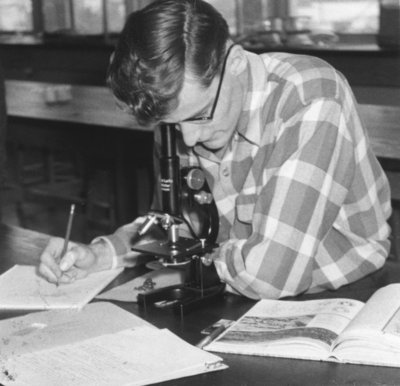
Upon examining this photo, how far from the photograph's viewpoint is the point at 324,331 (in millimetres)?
1560

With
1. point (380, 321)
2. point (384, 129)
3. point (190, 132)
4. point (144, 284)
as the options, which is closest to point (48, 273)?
point (144, 284)

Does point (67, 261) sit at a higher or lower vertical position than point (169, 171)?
lower

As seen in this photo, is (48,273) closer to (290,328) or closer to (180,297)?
(180,297)

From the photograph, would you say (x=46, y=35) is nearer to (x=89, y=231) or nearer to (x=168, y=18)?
(x=89, y=231)

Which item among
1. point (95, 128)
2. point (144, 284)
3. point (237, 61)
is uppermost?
point (237, 61)

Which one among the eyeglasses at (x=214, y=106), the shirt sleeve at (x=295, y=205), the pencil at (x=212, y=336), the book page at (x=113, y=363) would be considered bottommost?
the pencil at (x=212, y=336)

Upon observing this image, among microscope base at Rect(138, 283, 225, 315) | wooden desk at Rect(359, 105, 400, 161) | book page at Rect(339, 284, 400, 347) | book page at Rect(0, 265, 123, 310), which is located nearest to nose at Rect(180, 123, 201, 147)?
microscope base at Rect(138, 283, 225, 315)

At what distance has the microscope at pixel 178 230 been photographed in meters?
1.79

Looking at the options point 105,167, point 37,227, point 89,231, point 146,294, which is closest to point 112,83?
point 146,294

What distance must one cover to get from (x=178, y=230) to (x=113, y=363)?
42 centimetres

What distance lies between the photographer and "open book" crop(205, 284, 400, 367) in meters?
1.47

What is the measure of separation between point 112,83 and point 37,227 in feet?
13.3

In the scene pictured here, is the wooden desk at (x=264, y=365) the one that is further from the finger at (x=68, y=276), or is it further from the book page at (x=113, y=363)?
the finger at (x=68, y=276)

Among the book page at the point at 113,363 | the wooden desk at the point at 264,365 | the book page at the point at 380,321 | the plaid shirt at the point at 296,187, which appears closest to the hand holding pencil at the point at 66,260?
the wooden desk at the point at 264,365
